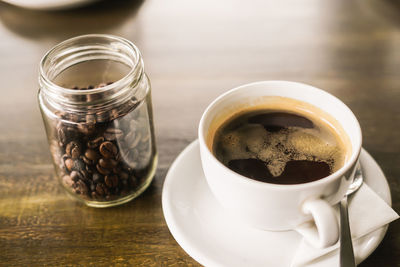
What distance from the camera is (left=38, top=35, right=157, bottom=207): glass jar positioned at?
83cm

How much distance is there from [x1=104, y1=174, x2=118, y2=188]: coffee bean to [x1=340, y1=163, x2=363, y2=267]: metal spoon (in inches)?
16.1

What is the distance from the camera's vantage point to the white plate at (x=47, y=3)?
55.9 inches

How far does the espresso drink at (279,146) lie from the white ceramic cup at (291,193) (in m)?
0.05

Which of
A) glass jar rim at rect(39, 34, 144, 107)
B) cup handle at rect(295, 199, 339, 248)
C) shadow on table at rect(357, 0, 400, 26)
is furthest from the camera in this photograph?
shadow on table at rect(357, 0, 400, 26)

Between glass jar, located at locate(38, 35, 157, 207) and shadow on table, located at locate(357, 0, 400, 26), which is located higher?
glass jar, located at locate(38, 35, 157, 207)

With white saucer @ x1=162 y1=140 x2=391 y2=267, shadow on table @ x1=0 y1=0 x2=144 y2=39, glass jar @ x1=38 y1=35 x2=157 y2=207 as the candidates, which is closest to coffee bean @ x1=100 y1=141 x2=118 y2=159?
glass jar @ x1=38 y1=35 x2=157 y2=207

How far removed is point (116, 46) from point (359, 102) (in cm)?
58

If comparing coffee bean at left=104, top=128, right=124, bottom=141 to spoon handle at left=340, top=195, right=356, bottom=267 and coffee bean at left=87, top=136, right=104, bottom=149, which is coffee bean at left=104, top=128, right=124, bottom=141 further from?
spoon handle at left=340, top=195, right=356, bottom=267

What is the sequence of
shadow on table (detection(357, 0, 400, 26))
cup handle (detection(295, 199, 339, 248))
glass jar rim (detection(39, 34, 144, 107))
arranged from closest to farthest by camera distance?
cup handle (detection(295, 199, 339, 248)) → glass jar rim (detection(39, 34, 144, 107)) → shadow on table (detection(357, 0, 400, 26))

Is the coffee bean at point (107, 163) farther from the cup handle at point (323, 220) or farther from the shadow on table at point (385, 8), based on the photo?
the shadow on table at point (385, 8)

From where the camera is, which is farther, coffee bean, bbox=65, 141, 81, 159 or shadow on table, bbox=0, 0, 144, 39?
shadow on table, bbox=0, 0, 144, 39

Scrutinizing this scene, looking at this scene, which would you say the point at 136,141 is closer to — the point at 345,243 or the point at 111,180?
the point at 111,180

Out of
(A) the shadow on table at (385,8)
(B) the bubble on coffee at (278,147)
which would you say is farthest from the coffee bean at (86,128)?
(A) the shadow on table at (385,8)

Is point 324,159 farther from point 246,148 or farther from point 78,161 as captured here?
point 78,161
